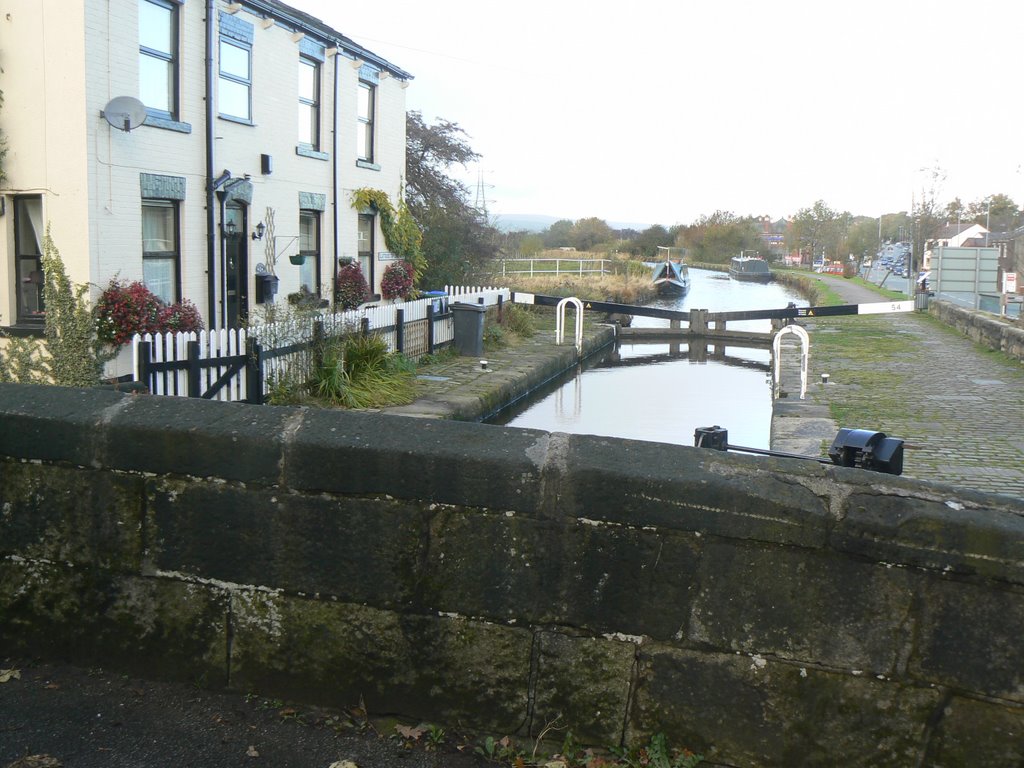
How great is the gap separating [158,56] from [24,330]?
13.0ft

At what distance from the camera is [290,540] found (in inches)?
117

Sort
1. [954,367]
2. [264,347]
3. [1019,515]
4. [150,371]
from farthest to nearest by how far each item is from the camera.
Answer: [954,367]
[264,347]
[150,371]
[1019,515]

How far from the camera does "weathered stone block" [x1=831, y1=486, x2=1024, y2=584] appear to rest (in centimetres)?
252

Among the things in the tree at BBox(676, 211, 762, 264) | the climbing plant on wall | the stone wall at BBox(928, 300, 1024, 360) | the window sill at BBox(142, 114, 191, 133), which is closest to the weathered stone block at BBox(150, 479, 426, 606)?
the window sill at BBox(142, 114, 191, 133)

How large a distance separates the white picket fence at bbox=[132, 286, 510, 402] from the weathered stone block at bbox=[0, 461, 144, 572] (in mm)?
7266

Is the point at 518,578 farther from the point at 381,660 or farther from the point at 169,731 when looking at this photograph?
the point at 169,731

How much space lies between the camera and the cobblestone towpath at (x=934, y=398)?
980 cm

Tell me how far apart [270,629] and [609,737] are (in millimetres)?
1005

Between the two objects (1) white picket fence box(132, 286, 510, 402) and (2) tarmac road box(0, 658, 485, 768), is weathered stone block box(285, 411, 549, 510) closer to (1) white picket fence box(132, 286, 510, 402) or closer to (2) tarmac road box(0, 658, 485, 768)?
(2) tarmac road box(0, 658, 485, 768)

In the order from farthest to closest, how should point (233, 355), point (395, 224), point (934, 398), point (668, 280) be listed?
point (668, 280)
point (395, 224)
point (934, 398)
point (233, 355)

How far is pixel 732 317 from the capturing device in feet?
92.3

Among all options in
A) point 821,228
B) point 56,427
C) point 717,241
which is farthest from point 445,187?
point 821,228

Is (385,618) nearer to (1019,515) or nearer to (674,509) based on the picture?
(674,509)

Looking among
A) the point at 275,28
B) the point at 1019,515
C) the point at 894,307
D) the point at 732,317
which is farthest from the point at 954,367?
the point at 1019,515
